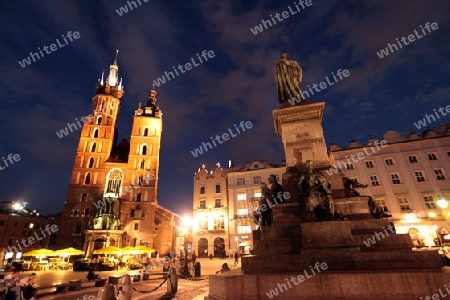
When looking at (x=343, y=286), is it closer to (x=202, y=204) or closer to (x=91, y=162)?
(x=202, y=204)

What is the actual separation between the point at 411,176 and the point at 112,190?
161ft

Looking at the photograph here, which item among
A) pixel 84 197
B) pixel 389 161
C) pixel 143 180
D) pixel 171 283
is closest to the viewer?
pixel 171 283

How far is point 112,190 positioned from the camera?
44.7m

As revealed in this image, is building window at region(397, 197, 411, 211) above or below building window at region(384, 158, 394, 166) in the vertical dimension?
below

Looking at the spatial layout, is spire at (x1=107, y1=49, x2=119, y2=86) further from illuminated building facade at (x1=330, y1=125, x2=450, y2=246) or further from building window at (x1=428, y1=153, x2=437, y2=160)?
building window at (x1=428, y1=153, x2=437, y2=160)

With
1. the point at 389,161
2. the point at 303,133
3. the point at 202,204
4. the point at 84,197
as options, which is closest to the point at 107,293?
the point at 303,133

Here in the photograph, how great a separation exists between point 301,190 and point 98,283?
12.8m

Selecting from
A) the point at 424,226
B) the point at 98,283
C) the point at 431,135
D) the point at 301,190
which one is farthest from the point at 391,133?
the point at 98,283

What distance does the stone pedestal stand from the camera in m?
7.95

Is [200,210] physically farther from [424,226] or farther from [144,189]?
[424,226]

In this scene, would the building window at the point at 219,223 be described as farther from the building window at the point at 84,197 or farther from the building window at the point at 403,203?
the building window at the point at 84,197

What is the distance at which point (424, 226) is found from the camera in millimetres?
26406

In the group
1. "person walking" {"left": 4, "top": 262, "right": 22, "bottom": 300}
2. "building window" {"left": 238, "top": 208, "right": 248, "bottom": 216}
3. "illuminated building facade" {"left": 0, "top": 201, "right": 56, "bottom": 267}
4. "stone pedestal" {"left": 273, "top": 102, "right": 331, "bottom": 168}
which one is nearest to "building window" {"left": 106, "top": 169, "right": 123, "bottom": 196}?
"illuminated building facade" {"left": 0, "top": 201, "right": 56, "bottom": 267}

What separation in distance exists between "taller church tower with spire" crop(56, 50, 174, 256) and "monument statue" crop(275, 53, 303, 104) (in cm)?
3935
